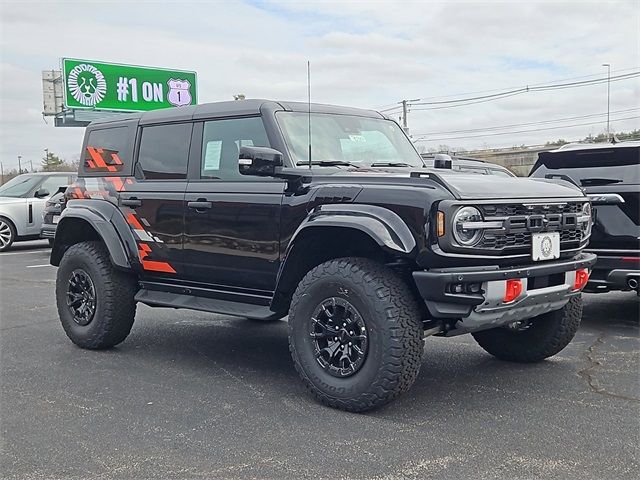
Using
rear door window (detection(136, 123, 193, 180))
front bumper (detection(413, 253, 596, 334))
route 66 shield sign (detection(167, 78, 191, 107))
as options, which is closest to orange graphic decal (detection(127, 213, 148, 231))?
rear door window (detection(136, 123, 193, 180))

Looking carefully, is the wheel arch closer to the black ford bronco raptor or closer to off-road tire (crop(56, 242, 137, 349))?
the black ford bronco raptor

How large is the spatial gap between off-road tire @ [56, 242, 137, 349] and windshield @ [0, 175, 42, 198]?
9.99 m

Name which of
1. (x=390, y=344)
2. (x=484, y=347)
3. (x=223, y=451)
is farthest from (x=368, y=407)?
(x=484, y=347)

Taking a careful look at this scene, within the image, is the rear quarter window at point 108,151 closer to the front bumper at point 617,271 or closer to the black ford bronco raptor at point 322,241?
the black ford bronco raptor at point 322,241

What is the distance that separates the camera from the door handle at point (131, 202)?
18.4 ft

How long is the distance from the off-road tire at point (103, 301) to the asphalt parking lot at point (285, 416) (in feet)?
0.51

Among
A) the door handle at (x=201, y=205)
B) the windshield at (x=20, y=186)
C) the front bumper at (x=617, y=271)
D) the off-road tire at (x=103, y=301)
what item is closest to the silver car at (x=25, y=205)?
the windshield at (x=20, y=186)

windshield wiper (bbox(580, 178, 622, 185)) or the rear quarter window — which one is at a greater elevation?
the rear quarter window

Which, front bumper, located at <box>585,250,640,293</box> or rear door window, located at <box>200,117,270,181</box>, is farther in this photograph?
Result: front bumper, located at <box>585,250,640,293</box>

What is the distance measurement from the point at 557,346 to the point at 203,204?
276cm

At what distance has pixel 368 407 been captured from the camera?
4070mm

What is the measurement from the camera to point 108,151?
6129 mm

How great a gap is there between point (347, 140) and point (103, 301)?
2.34 meters

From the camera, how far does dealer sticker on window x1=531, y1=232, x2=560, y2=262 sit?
4109 mm
